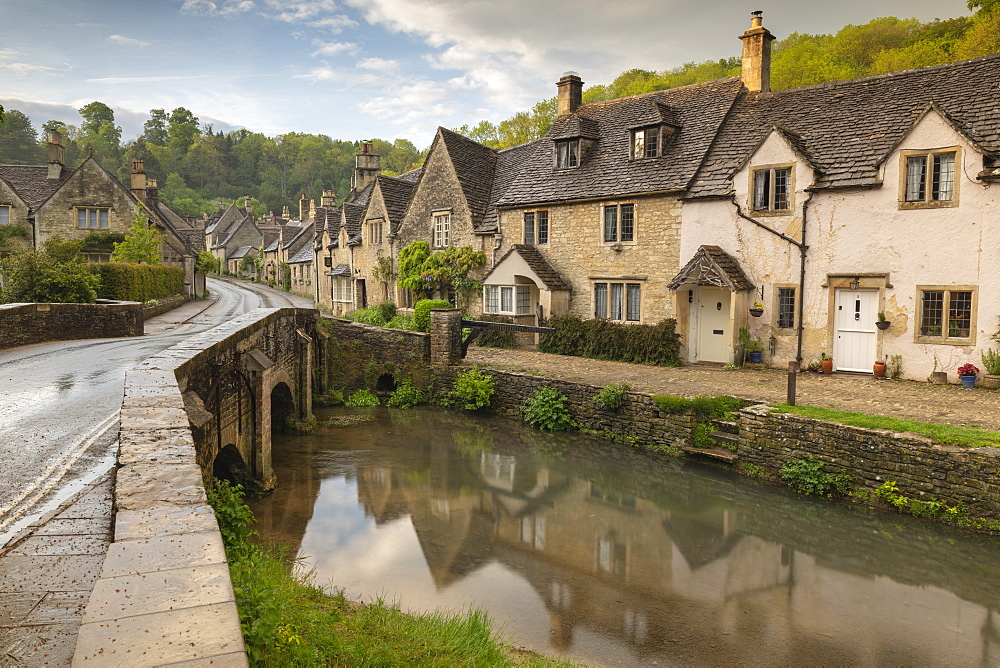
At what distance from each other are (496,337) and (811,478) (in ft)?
50.7

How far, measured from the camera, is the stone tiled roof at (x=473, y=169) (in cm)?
2950

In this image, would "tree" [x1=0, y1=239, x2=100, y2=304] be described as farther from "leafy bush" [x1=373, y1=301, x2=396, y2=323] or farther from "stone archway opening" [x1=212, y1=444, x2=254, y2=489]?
"leafy bush" [x1=373, y1=301, x2=396, y2=323]

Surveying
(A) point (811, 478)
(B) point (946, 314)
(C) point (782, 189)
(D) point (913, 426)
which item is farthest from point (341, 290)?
(D) point (913, 426)

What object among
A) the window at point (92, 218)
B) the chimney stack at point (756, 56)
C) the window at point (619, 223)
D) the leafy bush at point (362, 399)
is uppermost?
the chimney stack at point (756, 56)

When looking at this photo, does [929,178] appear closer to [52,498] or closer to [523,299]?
[523,299]

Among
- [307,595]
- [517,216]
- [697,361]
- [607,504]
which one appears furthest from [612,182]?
[307,595]

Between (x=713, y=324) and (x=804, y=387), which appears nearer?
(x=804, y=387)

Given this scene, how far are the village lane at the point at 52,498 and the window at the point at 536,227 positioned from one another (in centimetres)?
1758

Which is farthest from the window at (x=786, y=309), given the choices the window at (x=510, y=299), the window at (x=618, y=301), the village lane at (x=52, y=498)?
the village lane at (x=52, y=498)

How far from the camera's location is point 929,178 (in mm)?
17188

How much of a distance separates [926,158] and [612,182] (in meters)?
10.1

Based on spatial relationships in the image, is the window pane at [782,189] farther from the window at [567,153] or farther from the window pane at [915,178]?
the window at [567,153]

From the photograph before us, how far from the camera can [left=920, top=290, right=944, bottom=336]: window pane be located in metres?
17.3

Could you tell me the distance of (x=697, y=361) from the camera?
866 inches
